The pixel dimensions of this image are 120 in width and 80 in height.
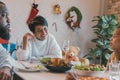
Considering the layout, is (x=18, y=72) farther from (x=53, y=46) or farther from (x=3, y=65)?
(x=53, y=46)

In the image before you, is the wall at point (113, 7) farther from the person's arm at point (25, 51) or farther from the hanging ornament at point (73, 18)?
the person's arm at point (25, 51)

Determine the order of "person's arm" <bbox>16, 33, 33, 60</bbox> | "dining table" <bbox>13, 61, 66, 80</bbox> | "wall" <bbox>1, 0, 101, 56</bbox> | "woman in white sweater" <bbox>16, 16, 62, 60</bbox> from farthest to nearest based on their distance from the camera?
1. "wall" <bbox>1, 0, 101, 56</bbox>
2. "woman in white sweater" <bbox>16, 16, 62, 60</bbox>
3. "person's arm" <bbox>16, 33, 33, 60</bbox>
4. "dining table" <bbox>13, 61, 66, 80</bbox>

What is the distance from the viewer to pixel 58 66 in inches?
74.1

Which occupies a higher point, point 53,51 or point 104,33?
point 104,33

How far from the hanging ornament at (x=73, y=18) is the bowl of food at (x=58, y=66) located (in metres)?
2.39

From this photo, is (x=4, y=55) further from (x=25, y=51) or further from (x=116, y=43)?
(x=116, y=43)

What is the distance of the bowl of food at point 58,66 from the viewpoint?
188 centimetres

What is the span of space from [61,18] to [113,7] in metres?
0.94

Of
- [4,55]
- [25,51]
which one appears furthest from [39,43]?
[4,55]

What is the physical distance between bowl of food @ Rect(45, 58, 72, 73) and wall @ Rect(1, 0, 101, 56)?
2066mm

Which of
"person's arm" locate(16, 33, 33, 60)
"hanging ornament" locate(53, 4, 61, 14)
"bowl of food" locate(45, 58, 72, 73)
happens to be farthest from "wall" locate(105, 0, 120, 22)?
"bowl of food" locate(45, 58, 72, 73)

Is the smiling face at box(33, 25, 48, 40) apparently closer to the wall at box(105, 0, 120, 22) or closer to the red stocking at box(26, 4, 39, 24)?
the red stocking at box(26, 4, 39, 24)

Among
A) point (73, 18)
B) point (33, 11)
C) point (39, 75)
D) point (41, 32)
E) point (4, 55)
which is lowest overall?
point (39, 75)

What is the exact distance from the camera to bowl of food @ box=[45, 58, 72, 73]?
1.88m
